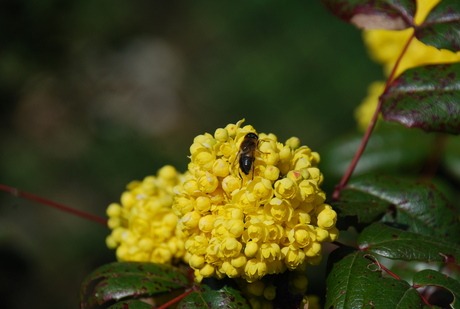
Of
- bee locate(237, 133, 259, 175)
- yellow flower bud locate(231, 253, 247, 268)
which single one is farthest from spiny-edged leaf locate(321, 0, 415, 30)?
yellow flower bud locate(231, 253, 247, 268)

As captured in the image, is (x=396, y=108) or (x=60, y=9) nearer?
(x=396, y=108)

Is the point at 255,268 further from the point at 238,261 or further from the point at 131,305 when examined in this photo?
the point at 131,305

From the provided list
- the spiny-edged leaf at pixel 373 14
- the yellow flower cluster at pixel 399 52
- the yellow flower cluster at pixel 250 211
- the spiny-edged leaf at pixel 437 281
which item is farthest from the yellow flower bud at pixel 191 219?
the yellow flower cluster at pixel 399 52

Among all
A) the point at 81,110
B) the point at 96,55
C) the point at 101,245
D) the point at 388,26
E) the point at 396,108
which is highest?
the point at 388,26

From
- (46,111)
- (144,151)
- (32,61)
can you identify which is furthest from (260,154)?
(46,111)

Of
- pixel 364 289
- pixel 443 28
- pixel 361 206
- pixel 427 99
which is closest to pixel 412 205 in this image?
pixel 361 206

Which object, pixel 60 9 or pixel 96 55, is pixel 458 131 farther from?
pixel 96 55
